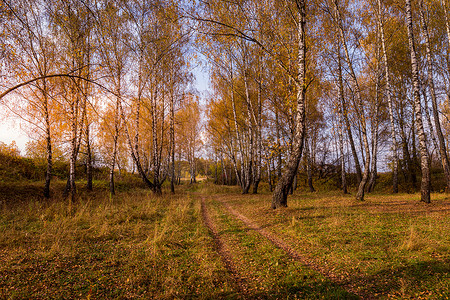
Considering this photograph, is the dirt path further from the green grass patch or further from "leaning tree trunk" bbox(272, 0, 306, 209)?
"leaning tree trunk" bbox(272, 0, 306, 209)

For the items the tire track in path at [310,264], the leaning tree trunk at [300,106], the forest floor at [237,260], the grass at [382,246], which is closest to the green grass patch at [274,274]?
the forest floor at [237,260]

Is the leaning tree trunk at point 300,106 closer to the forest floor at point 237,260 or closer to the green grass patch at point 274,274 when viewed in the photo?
the forest floor at point 237,260

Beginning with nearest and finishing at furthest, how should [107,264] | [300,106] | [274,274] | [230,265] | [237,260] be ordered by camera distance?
[274,274] < [107,264] < [230,265] < [237,260] < [300,106]

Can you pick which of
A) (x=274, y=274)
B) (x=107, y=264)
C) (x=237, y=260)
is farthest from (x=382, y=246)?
(x=107, y=264)

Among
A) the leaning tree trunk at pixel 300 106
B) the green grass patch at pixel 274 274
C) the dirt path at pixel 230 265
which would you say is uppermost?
the leaning tree trunk at pixel 300 106

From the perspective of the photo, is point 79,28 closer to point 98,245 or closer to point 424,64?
point 98,245

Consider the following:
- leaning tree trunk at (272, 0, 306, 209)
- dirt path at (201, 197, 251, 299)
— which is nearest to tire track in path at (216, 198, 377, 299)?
dirt path at (201, 197, 251, 299)

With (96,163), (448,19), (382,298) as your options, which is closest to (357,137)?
(448,19)

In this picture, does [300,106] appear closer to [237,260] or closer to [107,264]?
[237,260]

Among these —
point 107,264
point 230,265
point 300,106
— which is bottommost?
point 230,265

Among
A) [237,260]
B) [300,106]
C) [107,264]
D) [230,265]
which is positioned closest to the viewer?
[107,264]

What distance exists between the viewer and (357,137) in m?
22.0

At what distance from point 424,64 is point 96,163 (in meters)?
32.0

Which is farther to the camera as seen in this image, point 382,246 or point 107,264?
point 382,246
